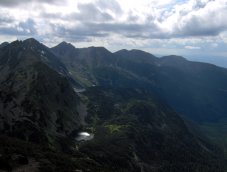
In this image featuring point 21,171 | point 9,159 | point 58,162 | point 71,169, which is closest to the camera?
point 21,171

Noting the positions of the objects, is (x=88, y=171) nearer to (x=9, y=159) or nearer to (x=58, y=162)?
(x=58, y=162)

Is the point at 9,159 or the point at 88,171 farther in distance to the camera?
the point at 88,171

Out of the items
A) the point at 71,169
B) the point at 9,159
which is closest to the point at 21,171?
the point at 9,159

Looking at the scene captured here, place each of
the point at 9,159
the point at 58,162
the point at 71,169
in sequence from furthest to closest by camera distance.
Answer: the point at 58,162 → the point at 71,169 → the point at 9,159

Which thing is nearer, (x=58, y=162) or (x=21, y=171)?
(x=21, y=171)

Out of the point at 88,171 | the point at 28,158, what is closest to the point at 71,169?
the point at 88,171

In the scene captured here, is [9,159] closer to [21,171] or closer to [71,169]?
[21,171]

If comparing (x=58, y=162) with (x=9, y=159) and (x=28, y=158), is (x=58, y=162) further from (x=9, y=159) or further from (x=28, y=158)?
(x=9, y=159)

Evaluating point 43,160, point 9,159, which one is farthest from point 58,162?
point 9,159

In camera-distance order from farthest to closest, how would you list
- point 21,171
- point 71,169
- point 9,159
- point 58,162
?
point 58,162
point 71,169
point 9,159
point 21,171

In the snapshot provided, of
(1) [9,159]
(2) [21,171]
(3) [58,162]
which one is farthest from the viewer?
(3) [58,162]
